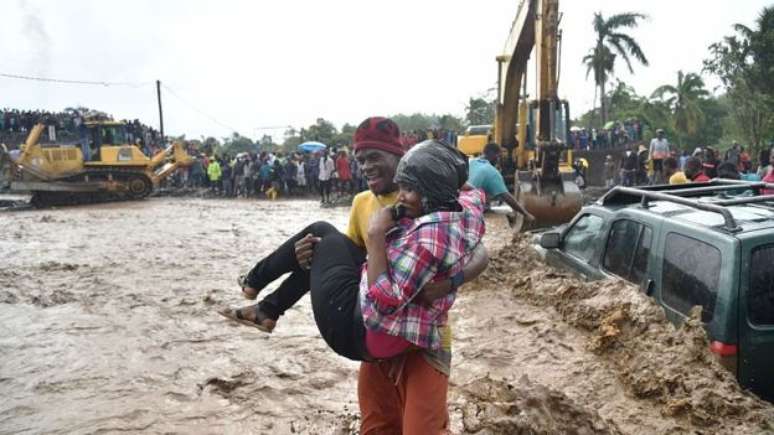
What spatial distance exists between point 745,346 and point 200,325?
4.84 metres

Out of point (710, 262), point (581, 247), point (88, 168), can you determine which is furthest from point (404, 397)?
point (88, 168)

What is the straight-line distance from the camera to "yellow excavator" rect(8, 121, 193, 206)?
1962cm

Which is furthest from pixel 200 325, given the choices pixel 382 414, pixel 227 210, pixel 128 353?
pixel 227 210

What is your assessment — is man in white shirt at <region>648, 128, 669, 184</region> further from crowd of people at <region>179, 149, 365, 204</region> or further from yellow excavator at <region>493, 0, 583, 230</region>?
crowd of people at <region>179, 149, 365, 204</region>

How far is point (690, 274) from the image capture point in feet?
10.9

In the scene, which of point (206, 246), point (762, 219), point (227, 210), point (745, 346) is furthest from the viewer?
point (227, 210)

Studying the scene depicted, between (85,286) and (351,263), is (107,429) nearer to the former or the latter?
(351,263)

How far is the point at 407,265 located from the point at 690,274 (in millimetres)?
2246

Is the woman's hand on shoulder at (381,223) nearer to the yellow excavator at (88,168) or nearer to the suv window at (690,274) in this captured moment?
the suv window at (690,274)

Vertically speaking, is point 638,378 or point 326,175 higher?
point 326,175

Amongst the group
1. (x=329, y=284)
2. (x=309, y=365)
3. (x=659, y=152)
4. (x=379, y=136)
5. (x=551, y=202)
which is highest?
(x=659, y=152)

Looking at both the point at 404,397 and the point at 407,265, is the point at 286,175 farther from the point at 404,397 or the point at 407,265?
the point at 407,265

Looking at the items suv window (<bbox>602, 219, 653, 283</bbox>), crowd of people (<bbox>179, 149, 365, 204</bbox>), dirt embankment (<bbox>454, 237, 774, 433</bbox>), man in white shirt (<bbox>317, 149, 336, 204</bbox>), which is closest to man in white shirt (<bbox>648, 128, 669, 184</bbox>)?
crowd of people (<bbox>179, 149, 365, 204</bbox>)

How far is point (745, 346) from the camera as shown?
299 cm
